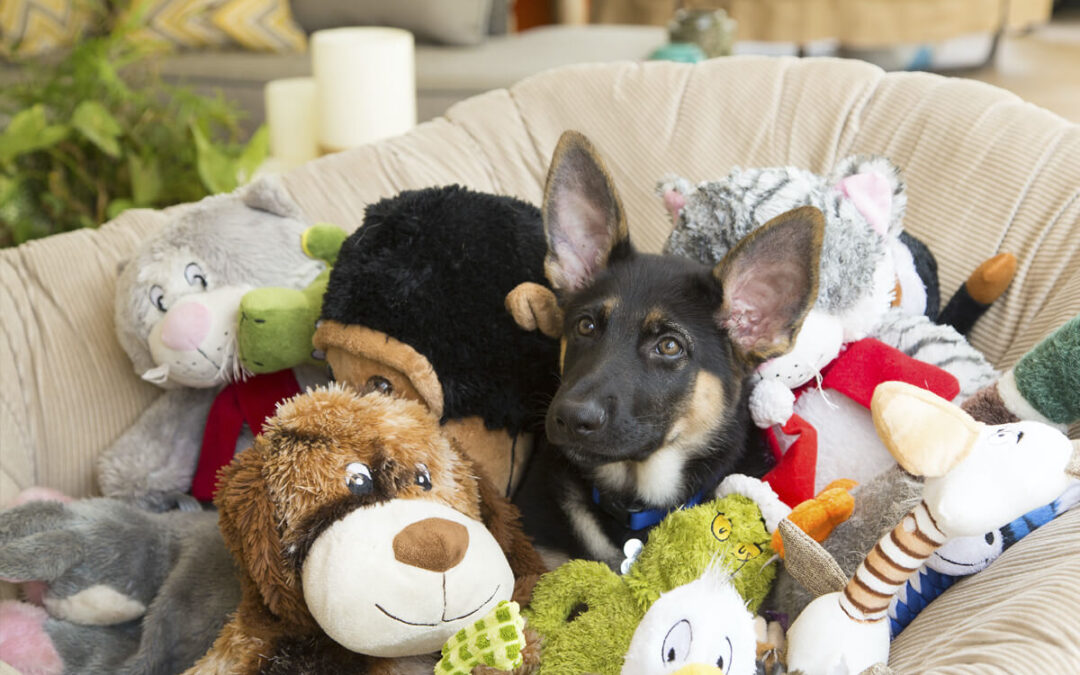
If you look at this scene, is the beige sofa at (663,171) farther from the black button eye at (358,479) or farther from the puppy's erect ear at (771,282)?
the black button eye at (358,479)

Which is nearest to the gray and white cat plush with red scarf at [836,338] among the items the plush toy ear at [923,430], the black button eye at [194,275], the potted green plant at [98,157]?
the plush toy ear at [923,430]

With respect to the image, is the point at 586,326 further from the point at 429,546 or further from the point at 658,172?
the point at 658,172

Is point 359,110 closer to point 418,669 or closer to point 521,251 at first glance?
point 521,251

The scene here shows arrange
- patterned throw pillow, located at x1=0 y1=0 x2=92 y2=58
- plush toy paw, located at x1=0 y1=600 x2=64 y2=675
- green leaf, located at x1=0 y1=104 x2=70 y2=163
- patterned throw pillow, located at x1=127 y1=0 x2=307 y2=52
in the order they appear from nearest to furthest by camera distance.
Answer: plush toy paw, located at x1=0 y1=600 x2=64 y2=675 < green leaf, located at x1=0 y1=104 x2=70 y2=163 < patterned throw pillow, located at x1=0 y1=0 x2=92 y2=58 < patterned throw pillow, located at x1=127 y1=0 x2=307 y2=52

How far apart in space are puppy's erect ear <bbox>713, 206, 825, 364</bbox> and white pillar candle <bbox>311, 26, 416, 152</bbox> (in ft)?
5.57

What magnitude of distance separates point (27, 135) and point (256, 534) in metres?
1.75

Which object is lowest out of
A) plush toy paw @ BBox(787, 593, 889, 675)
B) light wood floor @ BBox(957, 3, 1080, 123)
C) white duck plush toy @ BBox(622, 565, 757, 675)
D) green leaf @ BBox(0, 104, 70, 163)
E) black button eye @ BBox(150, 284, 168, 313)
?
light wood floor @ BBox(957, 3, 1080, 123)

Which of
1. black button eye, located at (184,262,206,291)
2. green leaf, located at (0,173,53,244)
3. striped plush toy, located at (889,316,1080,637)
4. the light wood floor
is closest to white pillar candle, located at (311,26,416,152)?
green leaf, located at (0,173,53,244)

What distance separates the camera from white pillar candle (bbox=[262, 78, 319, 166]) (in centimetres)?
305

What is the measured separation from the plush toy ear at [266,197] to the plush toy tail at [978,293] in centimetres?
135

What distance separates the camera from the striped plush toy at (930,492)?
1.03m

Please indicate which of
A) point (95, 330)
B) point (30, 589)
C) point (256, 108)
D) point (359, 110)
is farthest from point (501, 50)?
point (30, 589)

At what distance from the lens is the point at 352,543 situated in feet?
3.80

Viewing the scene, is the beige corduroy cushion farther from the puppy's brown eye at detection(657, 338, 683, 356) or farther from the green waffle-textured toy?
the green waffle-textured toy
